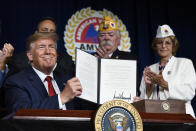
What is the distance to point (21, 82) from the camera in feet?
5.78

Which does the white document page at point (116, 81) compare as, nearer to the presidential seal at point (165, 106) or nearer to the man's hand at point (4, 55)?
the presidential seal at point (165, 106)

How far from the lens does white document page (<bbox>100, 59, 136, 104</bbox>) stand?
1841 mm

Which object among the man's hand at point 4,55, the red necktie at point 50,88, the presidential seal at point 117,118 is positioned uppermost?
the man's hand at point 4,55

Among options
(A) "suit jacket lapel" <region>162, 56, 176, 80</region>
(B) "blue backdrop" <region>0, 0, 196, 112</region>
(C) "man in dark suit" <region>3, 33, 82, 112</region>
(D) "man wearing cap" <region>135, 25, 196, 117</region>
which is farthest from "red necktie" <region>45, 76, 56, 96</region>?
(B) "blue backdrop" <region>0, 0, 196, 112</region>

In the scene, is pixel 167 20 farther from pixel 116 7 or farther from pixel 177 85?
pixel 177 85

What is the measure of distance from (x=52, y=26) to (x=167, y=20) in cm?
156

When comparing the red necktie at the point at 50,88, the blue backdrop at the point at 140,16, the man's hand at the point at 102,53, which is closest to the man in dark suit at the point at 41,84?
the red necktie at the point at 50,88

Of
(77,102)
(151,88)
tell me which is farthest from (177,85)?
(77,102)

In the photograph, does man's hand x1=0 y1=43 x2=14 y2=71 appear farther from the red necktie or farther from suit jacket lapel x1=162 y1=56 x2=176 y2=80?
suit jacket lapel x1=162 y1=56 x2=176 y2=80

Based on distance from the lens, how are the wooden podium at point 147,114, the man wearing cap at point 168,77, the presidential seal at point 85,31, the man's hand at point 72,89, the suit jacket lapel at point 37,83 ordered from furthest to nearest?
1. the presidential seal at point 85,31
2. the man wearing cap at point 168,77
3. the suit jacket lapel at point 37,83
4. the man's hand at point 72,89
5. the wooden podium at point 147,114

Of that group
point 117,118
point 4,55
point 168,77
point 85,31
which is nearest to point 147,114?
point 117,118

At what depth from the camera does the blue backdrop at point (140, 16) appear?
3.61 meters

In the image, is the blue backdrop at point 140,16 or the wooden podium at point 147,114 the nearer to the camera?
the wooden podium at point 147,114

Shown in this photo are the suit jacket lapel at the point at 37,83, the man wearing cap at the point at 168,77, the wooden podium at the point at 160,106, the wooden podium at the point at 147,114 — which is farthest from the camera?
the man wearing cap at the point at 168,77
